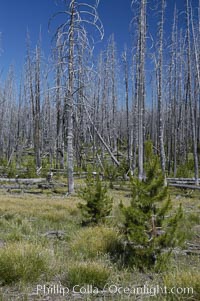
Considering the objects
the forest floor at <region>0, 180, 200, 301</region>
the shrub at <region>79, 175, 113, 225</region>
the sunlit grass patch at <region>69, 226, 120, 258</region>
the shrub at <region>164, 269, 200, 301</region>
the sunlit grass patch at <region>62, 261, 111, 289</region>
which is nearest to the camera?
the shrub at <region>164, 269, 200, 301</region>

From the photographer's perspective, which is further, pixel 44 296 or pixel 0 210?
pixel 0 210

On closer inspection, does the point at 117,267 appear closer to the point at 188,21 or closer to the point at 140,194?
the point at 140,194

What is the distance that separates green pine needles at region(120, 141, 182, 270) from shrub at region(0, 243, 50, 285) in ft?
4.72

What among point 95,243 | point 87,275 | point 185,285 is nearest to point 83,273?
point 87,275

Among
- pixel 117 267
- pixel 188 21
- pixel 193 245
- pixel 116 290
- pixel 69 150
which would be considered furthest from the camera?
pixel 188 21

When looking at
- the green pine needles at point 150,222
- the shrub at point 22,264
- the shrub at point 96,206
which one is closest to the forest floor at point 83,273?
the shrub at point 22,264

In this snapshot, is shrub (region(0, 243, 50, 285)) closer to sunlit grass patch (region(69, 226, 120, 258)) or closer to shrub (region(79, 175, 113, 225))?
→ sunlit grass patch (region(69, 226, 120, 258))

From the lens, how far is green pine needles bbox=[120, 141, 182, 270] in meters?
5.06

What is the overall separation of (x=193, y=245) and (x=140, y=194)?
2.29 m

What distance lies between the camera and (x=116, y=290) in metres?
4.14

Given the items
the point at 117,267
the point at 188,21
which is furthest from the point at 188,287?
the point at 188,21

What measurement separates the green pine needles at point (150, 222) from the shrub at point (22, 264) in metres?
1.44

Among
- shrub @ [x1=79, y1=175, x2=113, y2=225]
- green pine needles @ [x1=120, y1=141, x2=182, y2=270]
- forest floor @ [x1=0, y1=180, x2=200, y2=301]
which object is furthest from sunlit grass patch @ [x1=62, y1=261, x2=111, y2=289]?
shrub @ [x1=79, y1=175, x2=113, y2=225]

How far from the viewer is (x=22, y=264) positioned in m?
4.43
